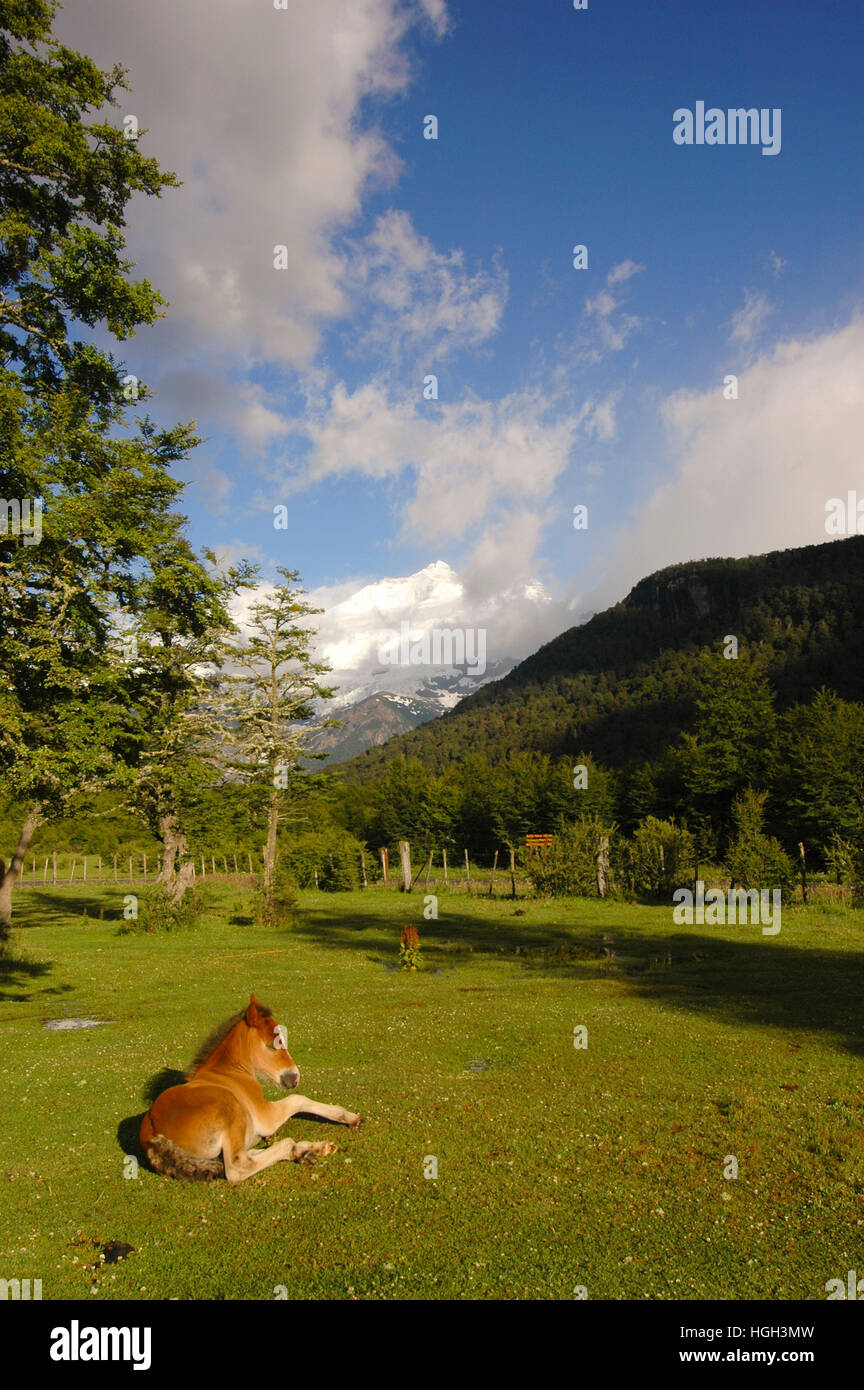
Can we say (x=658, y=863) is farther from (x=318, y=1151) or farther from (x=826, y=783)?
(x=318, y=1151)

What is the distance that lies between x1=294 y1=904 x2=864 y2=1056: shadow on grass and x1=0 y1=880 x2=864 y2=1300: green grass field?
196 millimetres

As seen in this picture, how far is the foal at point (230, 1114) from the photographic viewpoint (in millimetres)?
7348

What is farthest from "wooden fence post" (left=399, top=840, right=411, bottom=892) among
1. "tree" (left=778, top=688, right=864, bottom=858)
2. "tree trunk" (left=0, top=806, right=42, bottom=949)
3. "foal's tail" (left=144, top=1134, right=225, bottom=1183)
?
"foal's tail" (left=144, top=1134, right=225, bottom=1183)

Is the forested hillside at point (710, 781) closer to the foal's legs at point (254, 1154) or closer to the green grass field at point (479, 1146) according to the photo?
the green grass field at point (479, 1146)

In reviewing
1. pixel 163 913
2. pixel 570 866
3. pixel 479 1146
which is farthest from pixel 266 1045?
pixel 570 866

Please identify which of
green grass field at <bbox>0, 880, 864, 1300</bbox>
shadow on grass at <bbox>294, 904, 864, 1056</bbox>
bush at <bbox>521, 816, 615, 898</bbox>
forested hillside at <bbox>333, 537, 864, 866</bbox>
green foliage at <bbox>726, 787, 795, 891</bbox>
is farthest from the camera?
forested hillside at <bbox>333, 537, 864, 866</bbox>

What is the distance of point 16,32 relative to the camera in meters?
12.8

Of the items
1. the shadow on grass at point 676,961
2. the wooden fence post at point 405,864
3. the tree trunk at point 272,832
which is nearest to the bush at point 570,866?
the shadow on grass at point 676,961

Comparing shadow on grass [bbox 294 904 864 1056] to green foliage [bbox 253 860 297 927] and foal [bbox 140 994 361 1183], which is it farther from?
foal [bbox 140 994 361 1183]

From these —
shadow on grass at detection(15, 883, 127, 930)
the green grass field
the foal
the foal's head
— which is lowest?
shadow on grass at detection(15, 883, 127, 930)

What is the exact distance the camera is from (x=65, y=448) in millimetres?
12383

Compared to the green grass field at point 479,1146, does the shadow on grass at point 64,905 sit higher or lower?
lower

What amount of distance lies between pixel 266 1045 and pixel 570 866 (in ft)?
127

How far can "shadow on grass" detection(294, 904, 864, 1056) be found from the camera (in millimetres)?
15539
